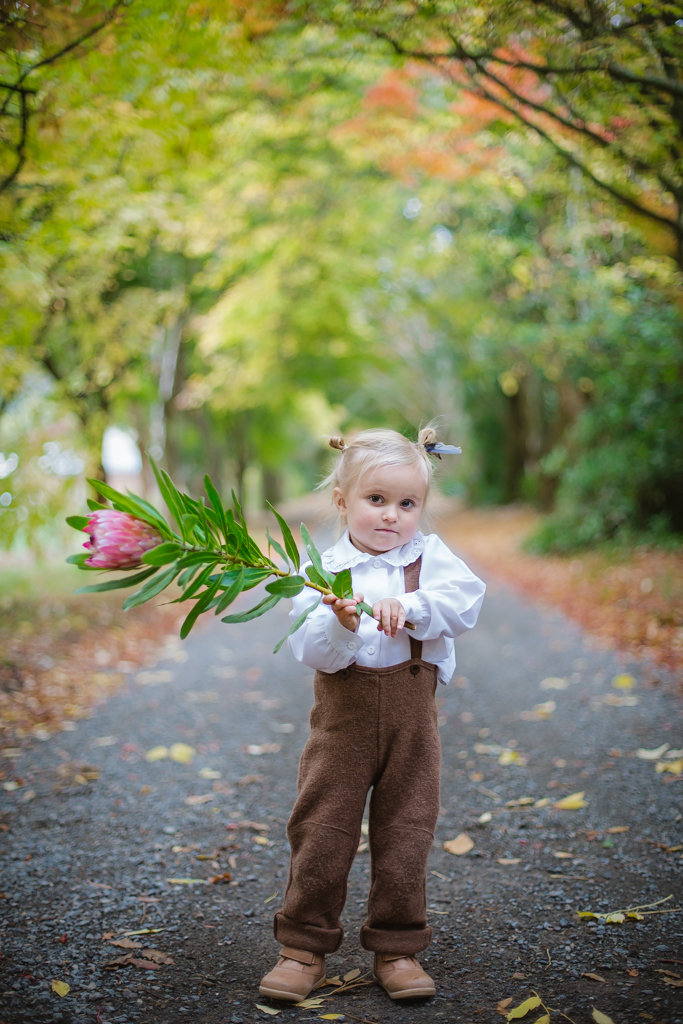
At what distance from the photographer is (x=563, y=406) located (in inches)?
589

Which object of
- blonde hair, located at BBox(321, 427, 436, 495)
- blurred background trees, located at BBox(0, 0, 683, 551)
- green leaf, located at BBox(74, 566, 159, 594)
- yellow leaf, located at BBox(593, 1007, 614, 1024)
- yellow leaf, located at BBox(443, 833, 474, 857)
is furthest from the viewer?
blurred background trees, located at BBox(0, 0, 683, 551)

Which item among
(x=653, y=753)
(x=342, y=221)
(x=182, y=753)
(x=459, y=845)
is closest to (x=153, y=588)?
(x=459, y=845)

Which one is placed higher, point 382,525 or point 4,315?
point 4,315

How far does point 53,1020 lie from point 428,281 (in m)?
18.7

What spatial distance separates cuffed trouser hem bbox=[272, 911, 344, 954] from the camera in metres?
2.28

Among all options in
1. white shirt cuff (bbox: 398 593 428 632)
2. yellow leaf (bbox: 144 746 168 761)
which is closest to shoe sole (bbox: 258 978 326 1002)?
white shirt cuff (bbox: 398 593 428 632)

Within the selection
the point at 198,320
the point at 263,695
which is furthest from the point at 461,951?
the point at 198,320

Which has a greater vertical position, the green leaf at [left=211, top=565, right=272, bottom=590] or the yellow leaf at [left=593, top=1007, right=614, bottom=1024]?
the green leaf at [left=211, top=565, right=272, bottom=590]

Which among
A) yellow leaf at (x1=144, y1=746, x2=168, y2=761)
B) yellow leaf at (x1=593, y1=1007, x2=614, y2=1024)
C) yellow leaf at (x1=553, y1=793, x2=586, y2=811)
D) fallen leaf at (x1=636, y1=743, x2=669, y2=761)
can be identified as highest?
fallen leaf at (x1=636, y1=743, x2=669, y2=761)

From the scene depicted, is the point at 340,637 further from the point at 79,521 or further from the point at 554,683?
the point at 554,683

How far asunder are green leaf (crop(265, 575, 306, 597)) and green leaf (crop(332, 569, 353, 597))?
0.10m

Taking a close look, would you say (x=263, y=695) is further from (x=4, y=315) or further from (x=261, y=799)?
(x=4, y=315)

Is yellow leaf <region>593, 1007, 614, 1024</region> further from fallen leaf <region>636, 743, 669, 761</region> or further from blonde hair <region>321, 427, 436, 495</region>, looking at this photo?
fallen leaf <region>636, 743, 669, 761</region>

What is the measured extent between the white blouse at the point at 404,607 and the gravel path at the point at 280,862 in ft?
3.34
